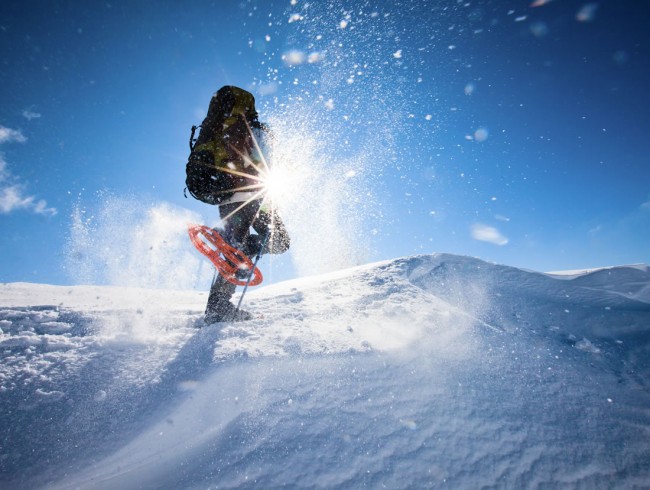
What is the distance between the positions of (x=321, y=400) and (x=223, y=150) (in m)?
4.38

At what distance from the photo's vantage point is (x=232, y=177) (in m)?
5.38

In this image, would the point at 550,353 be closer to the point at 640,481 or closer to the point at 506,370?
the point at 506,370

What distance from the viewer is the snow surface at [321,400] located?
229 centimetres

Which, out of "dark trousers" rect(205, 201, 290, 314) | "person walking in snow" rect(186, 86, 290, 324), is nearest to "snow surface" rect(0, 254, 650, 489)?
"person walking in snow" rect(186, 86, 290, 324)

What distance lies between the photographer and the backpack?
16.8 feet

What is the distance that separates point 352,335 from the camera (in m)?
4.39

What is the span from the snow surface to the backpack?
249 centimetres

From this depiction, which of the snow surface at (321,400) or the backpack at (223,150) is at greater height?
the backpack at (223,150)

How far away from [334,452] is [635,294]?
7316 millimetres

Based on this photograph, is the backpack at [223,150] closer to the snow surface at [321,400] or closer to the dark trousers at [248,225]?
the dark trousers at [248,225]

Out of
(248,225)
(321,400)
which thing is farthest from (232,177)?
(321,400)

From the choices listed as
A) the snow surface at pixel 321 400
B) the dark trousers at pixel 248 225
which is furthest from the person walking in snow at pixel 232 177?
the snow surface at pixel 321 400

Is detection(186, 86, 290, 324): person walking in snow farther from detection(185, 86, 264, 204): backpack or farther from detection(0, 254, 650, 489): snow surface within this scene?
detection(0, 254, 650, 489): snow surface

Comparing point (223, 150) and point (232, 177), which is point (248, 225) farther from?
point (223, 150)
